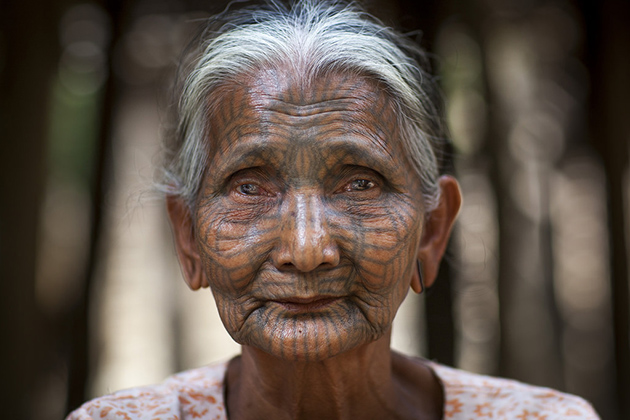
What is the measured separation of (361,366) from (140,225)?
3069 mm

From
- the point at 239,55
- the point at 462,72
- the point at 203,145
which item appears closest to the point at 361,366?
the point at 203,145

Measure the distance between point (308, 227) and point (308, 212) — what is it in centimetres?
5

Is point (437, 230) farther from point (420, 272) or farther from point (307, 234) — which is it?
point (307, 234)

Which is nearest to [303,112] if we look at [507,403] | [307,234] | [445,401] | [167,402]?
[307,234]

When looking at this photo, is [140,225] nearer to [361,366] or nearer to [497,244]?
[497,244]

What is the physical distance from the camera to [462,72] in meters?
4.84

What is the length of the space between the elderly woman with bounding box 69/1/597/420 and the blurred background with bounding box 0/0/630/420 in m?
2.32

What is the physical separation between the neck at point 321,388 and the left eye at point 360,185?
0.51m

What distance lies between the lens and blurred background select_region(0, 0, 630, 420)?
4492mm

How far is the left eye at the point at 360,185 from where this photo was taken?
2003 millimetres

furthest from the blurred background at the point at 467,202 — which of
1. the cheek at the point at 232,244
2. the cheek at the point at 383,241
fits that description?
the cheek at the point at 383,241

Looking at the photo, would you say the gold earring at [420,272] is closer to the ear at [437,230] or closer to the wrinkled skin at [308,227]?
the ear at [437,230]

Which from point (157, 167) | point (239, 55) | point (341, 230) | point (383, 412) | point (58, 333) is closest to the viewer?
point (341, 230)

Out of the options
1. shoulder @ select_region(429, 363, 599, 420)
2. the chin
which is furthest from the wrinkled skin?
shoulder @ select_region(429, 363, 599, 420)
